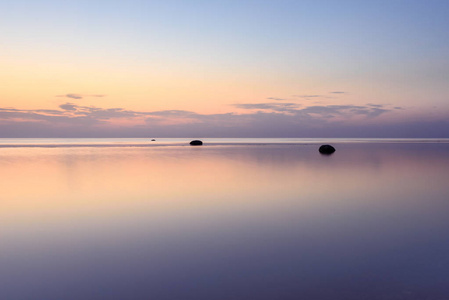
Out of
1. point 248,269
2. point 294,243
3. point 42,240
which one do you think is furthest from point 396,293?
point 42,240

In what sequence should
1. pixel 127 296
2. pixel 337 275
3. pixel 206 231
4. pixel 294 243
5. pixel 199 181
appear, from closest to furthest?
pixel 127 296 → pixel 337 275 → pixel 294 243 → pixel 206 231 → pixel 199 181

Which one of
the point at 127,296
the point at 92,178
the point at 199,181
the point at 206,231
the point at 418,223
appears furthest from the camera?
the point at 92,178

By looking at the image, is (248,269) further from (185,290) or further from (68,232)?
(68,232)

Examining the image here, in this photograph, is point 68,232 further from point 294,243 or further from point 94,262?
point 294,243

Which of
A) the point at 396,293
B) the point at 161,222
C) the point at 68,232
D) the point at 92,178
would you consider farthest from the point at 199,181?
the point at 396,293

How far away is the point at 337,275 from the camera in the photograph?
7.09 metres

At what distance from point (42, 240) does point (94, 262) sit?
293 centimetres

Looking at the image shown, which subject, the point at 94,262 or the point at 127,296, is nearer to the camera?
the point at 127,296

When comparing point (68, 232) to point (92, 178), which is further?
point (92, 178)

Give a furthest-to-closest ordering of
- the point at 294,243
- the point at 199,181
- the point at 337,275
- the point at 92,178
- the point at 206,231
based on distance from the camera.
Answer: the point at 92,178
the point at 199,181
the point at 206,231
the point at 294,243
the point at 337,275

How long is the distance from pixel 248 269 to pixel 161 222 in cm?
534

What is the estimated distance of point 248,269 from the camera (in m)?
7.45

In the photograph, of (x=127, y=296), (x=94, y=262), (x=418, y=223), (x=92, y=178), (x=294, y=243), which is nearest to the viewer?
(x=127, y=296)

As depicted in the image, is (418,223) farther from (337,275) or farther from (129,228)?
(129,228)
